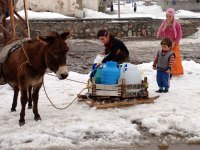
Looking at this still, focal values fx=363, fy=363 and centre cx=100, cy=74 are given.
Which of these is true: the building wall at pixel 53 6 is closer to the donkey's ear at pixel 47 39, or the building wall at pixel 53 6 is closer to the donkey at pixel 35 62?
the donkey at pixel 35 62

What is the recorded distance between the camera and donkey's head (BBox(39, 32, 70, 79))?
5.40 meters

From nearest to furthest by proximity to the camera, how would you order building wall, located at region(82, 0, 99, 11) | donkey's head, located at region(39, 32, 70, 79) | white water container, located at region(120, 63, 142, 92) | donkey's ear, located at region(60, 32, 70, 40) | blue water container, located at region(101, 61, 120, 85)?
donkey's head, located at region(39, 32, 70, 79) < donkey's ear, located at region(60, 32, 70, 40) < blue water container, located at region(101, 61, 120, 85) < white water container, located at region(120, 63, 142, 92) < building wall, located at region(82, 0, 99, 11)

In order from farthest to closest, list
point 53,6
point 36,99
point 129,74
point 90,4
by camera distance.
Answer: point 90,4, point 53,6, point 129,74, point 36,99

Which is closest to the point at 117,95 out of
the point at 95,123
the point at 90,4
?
the point at 95,123

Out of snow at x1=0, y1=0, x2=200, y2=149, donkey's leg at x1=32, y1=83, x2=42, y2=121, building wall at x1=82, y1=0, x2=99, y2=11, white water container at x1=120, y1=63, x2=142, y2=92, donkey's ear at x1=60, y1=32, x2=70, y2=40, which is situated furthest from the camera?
building wall at x1=82, y1=0, x2=99, y2=11

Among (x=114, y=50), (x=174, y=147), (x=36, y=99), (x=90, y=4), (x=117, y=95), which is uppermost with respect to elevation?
(x=114, y=50)

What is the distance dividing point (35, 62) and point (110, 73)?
5.08ft

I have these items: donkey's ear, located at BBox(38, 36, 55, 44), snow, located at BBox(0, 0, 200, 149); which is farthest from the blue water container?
donkey's ear, located at BBox(38, 36, 55, 44)

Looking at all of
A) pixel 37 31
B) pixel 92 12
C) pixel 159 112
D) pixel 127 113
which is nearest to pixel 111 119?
pixel 127 113

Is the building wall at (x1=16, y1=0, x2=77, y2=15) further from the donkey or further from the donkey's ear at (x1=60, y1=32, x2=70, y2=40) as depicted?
the donkey's ear at (x1=60, y1=32, x2=70, y2=40)

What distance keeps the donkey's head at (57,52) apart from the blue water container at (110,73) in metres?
1.41

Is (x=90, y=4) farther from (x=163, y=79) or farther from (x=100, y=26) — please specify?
(x=163, y=79)

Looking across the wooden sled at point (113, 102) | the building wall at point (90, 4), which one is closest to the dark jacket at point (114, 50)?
the wooden sled at point (113, 102)

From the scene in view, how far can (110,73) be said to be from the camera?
22.1 ft
